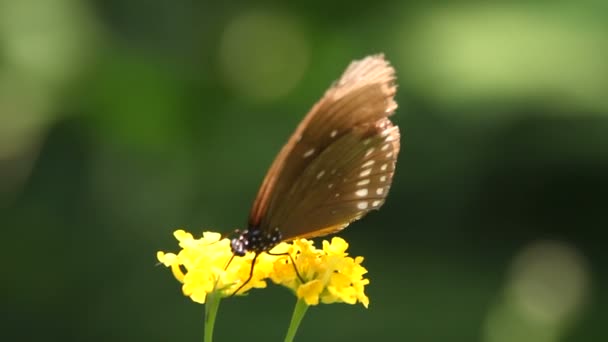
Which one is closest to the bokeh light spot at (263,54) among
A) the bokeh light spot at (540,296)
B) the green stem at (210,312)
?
the bokeh light spot at (540,296)

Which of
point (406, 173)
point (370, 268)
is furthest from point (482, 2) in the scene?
point (370, 268)

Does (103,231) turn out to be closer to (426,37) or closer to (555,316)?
(426,37)

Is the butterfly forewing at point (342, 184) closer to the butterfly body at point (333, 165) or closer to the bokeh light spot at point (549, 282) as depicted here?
the butterfly body at point (333, 165)

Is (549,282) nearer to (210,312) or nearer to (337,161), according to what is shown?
(337,161)

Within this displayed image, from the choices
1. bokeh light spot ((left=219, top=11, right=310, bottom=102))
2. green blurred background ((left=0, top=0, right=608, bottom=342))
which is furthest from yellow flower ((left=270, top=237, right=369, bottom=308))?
bokeh light spot ((left=219, top=11, right=310, bottom=102))

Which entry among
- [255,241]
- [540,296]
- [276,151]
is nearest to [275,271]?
[255,241]
